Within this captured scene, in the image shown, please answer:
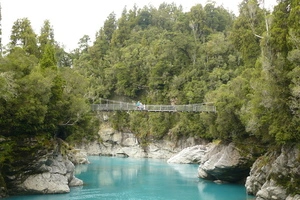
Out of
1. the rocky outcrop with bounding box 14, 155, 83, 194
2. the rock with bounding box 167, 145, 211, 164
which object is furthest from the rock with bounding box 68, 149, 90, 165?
the rocky outcrop with bounding box 14, 155, 83, 194

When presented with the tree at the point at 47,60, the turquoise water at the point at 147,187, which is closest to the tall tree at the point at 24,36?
the tree at the point at 47,60

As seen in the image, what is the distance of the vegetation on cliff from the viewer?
19156 millimetres

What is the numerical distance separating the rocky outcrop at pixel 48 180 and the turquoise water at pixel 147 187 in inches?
23.8

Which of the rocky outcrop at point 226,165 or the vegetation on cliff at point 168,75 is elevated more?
the vegetation on cliff at point 168,75

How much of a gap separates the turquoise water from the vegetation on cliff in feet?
12.2

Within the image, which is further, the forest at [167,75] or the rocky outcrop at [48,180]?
the rocky outcrop at [48,180]

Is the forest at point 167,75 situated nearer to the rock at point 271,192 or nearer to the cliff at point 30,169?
the cliff at point 30,169

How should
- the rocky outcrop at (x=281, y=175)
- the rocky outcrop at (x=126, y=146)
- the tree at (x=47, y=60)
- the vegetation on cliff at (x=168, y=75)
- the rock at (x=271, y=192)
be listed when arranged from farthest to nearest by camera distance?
1. the rocky outcrop at (x=126, y=146)
2. the tree at (x=47, y=60)
3. the vegetation on cliff at (x=168, y=75)
4. the rock at (x=271, y=192)
5. the rocky outcrop at (x=281, y=175)

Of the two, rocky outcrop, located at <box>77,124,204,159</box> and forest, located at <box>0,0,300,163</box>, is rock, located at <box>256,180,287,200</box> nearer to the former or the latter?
forest, located at <box>0,0,300,163</box>

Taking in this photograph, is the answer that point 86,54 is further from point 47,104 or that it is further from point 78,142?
point 47,104

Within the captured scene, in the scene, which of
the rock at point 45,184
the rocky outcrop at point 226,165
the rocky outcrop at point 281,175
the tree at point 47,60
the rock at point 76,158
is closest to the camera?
the rocky outcrop at point 281,175

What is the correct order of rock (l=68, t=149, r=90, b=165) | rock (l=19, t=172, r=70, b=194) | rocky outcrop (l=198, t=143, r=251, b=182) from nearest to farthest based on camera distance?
rock (l=19, t=172, r=70, b=194) → rocky outcrop (l=198, t=143, r=251, b=182) → rock (l=68, t=149, r=90, b=165)

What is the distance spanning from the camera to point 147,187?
26.5 m

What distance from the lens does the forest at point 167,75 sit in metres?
19.2
